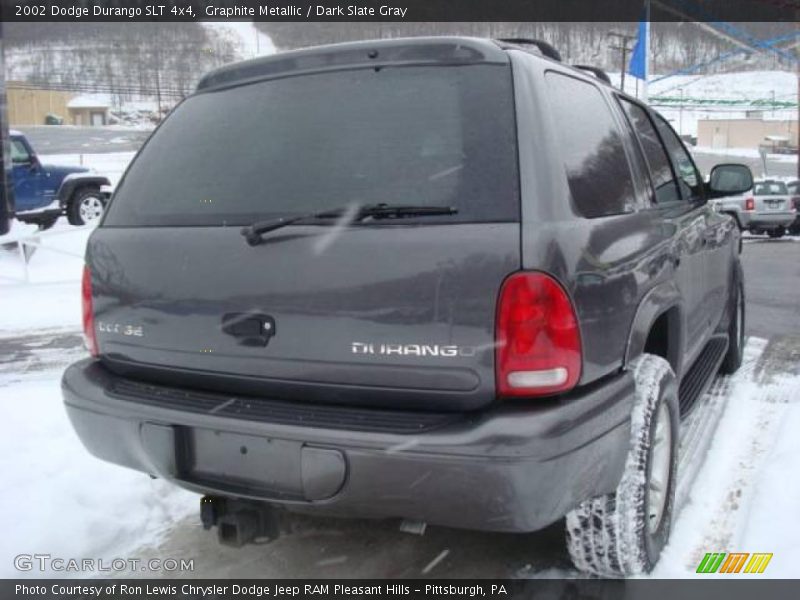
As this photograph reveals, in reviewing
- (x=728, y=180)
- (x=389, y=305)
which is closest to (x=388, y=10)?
(x=728, y=180)

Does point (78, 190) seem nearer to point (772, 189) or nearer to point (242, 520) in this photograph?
point (242, 520)

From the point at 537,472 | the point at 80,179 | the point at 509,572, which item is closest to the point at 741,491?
the point at 509,572

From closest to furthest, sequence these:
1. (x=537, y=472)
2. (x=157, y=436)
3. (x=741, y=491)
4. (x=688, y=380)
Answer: (x=537, y=472), (x=157, y=436), (x=741, y=491), (x=688, y=380)

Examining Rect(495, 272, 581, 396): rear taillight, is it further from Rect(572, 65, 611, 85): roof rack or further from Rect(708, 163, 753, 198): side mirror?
Rect(708, 163, 753, 198): side mirror

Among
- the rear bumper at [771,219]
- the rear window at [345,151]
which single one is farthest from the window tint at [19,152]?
the rear bumper at [771,219]

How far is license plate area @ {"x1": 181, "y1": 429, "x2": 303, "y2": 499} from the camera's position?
82.9 inches

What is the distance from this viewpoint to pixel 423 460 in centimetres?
196

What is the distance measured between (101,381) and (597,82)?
2.23 metres

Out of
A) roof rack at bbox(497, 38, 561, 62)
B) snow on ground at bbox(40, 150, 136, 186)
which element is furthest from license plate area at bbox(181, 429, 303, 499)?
snow on ground at bbox(40, 150, 136, 186)

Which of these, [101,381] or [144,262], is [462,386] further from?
[101,381]

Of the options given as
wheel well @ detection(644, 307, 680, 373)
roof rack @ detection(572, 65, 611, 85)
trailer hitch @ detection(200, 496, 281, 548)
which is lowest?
trailer hitch @ detection(200, 496, 281, 548)

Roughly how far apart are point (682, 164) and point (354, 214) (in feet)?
8.89

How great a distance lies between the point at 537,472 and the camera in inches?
76.2

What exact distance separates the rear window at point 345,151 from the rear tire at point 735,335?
337 centimetres
